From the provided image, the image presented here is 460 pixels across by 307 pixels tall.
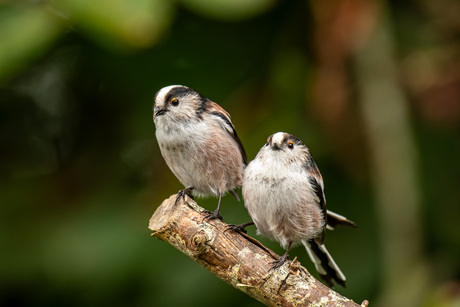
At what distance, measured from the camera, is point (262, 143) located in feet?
16.4

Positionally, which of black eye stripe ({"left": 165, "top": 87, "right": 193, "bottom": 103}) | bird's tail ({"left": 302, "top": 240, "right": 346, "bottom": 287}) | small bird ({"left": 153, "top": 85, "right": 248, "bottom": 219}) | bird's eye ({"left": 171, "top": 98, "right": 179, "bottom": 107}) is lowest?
bird's tail ({"left": 302, "top": 240, "right": 346, "bottom": 287})

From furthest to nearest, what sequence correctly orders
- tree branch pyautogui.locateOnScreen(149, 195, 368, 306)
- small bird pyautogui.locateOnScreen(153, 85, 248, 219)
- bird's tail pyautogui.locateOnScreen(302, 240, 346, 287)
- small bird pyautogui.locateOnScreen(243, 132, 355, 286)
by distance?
bird's tail pyautogui.locateOnScreen(302, 240, 346, 287)
small bird pyautogui.locateOnScreen(153, 85, 248, 219)
small bird pyautogui.locateOnScreen(243, 132, 355, 286)
tree branch pyautogui.locateOnScreen(149, 195, 368, 306)

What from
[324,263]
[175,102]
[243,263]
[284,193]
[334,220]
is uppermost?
[175,102]

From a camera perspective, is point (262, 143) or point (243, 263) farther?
point (262, 143)

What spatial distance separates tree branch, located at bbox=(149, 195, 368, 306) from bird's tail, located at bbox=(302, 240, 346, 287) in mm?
1199

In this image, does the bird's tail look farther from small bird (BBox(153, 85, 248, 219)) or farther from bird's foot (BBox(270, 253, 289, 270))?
bird's foot (BBox(270, 253, 289, 270))

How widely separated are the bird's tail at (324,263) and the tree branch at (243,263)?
120 cm

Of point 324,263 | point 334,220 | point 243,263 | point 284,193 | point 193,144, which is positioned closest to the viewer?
point 243,263

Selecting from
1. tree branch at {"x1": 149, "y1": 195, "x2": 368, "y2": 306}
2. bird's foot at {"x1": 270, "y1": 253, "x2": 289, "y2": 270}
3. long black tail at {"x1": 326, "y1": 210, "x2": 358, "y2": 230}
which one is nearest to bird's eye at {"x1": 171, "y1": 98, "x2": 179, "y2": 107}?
tree branch at {"x1": 149, "y1": 195, "x2": 368, "y2": 306}

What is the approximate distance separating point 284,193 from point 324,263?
97 cm

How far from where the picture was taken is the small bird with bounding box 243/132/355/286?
12.8 feet

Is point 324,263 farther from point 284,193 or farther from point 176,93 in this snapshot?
point 176,93

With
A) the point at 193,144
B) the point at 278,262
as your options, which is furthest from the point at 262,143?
the point at 278,262

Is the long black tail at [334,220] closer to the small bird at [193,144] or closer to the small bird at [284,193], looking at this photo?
the small bird at [284,193]
